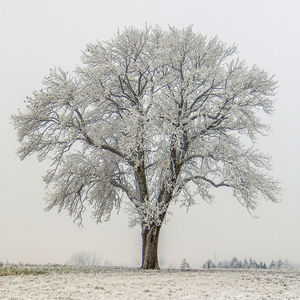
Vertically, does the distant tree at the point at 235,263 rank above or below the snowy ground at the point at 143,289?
above

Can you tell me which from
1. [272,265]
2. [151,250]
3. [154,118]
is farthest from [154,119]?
[272,265]

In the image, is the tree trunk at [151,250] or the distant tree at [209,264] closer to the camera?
the tree trunk at [151,250]

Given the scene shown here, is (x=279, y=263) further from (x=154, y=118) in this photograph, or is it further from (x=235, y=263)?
(x=154, y=118)

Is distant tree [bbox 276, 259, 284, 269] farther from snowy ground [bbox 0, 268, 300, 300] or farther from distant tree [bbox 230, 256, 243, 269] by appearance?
snowy ground [bbox 0, 268, 300, 300]

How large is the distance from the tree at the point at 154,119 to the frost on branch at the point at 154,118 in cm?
5

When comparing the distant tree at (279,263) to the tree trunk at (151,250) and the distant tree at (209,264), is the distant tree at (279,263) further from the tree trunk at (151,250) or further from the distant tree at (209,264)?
the tree trunk at (151,250)

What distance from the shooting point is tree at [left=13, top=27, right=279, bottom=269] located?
65.6ft

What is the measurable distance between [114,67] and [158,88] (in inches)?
87.4

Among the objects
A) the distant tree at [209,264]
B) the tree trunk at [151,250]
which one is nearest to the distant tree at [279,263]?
the distant tree at [209,264]

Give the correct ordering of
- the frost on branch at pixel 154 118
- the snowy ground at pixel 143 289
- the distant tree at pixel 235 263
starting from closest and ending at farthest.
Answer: the snowy ground at pixel 143 289 → the frost on branch at pixel 154 118 → the distant tree at pixel 235 263

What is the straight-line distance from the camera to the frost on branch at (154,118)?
19969 millimetres

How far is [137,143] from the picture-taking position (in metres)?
19.3

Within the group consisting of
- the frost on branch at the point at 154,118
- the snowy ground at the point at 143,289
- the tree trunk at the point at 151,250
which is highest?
the frost on branch at the point at 154,118

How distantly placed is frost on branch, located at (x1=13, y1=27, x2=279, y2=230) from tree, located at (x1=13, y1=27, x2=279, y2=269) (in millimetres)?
48
